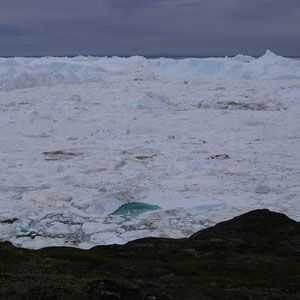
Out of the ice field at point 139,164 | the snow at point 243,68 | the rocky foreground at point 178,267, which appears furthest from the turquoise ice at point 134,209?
the snow at point 243,68

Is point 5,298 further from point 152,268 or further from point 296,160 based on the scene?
point 296,160

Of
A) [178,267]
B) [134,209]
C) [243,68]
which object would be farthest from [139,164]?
[243,68]

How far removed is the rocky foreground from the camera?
6570 millimetres

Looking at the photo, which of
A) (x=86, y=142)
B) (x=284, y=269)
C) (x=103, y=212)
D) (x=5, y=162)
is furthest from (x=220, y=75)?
(x=284, y=269)

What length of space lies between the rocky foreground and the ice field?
5.36 feet

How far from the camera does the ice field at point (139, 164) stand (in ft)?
43.0

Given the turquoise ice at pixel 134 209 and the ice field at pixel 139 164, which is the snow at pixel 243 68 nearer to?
the ice field at pixel 139 164

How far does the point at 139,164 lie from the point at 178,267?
996 cm

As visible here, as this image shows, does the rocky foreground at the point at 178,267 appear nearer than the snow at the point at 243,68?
Yes

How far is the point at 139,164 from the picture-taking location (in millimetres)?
18516

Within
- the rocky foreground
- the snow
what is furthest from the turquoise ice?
the snow

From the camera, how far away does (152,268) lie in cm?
867

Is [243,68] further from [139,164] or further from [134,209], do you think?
[134,209]

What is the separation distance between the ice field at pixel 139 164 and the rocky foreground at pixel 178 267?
163 cm
